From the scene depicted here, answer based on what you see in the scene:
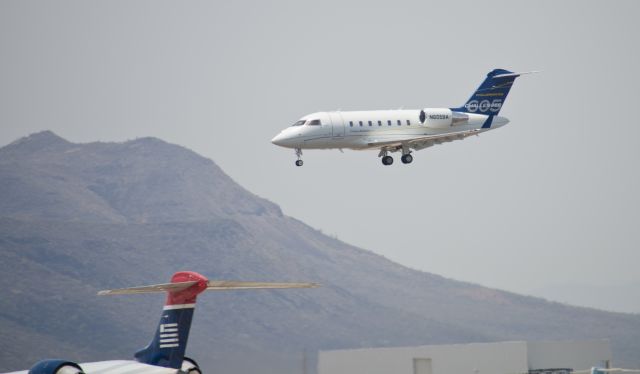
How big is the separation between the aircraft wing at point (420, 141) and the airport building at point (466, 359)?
14.3 m

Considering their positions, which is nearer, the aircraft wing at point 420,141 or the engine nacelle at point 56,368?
the engine nacelle at point 56,368

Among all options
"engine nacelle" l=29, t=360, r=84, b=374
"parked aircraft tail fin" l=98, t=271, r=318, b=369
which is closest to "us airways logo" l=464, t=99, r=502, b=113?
"parked aircraft tail fin" l=98, t=271, r=318, b=369

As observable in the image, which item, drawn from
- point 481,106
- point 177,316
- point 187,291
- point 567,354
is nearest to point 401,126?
point 481,106

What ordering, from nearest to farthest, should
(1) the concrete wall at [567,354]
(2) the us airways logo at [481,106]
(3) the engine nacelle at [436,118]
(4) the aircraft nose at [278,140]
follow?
(4) the aircraft nose at [278,140] → (3) the engine nacelle at [436,118] → (2) the us airways logo at [481,106] → (1) the concrete wall at [567,354]

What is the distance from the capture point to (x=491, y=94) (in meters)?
65.9

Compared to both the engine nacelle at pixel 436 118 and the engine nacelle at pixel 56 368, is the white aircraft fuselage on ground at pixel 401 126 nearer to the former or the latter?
the engine nacelle at pixel 436 118

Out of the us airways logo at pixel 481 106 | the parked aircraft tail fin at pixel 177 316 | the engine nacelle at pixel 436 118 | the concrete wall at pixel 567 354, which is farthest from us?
the concrete wall at pixel 567 354

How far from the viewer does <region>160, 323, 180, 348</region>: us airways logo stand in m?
35.4

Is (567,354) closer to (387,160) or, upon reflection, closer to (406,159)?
(406,159)

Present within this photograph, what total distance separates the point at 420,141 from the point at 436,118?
2573 millimetres

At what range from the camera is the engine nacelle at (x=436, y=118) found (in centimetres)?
6269

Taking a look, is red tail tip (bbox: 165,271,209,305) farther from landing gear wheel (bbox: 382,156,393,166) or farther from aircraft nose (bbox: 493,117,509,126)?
aircraft nose (bbox: 493,117,509,126)

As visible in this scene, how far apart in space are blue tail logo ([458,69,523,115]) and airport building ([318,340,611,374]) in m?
14.1

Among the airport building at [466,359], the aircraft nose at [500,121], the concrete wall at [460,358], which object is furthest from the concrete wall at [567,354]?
the aircraft nose at [500,121]
